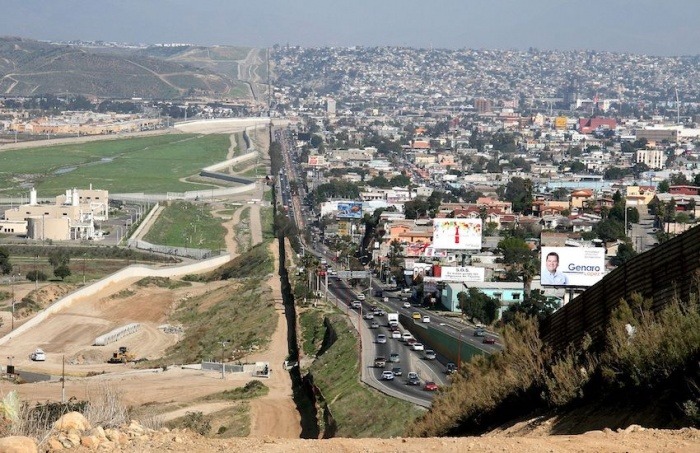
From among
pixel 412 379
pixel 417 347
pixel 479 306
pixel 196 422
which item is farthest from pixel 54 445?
pixel 479 306

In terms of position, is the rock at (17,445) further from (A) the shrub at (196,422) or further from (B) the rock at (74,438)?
(A) the shrub at (196,422)

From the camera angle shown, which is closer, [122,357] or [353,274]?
[122,357]

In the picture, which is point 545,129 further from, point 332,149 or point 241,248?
point 241,248

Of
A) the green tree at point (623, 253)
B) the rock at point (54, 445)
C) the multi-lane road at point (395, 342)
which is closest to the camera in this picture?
the rock at point (54, 445)

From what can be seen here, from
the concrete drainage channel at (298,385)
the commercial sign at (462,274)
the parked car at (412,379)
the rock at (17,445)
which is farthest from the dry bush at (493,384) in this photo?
the commercial sign at (462,274)

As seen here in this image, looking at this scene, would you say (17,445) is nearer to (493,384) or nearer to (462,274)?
(493,384)

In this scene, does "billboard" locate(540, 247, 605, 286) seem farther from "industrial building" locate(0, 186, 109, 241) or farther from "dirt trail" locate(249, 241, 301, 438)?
"industrial building" locate(0, 186, 109, 241)
